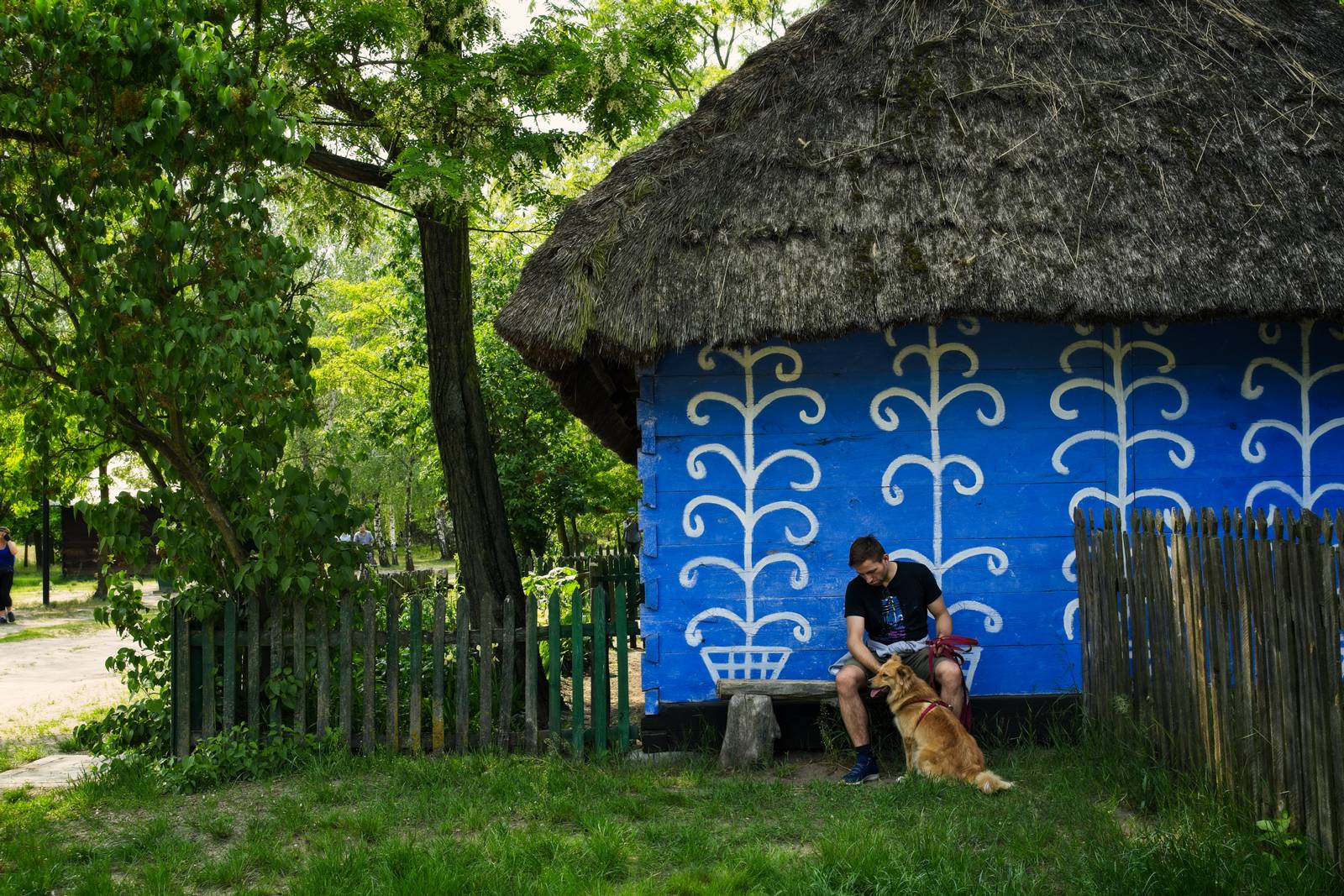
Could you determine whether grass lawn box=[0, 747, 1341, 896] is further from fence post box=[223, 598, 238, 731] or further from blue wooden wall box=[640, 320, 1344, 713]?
blue wooden wall box=[640, 320, 1344, 713]

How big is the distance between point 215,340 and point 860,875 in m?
4.44

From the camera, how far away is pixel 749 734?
633 centimetres

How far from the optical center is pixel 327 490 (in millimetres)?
6633

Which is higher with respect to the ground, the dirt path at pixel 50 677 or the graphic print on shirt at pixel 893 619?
the graphic print on shirt at pixel 893 619

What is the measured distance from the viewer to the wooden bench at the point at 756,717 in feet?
20.7

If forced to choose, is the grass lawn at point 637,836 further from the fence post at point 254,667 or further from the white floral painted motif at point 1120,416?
the white floral painted motif at point 1120,416

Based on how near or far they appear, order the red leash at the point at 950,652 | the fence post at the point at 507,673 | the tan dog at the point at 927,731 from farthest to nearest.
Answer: the fence post at the point at 507,673, the red leash at the point at 950,652, the tan dog at the point at 927,731

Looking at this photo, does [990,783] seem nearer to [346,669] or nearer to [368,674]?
[368,674]

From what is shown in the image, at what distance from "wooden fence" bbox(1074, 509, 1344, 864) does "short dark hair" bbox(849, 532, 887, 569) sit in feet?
4.02

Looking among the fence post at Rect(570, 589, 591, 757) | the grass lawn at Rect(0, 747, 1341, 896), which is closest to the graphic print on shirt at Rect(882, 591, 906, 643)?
the grass lawn at Rect(0, 747, 1341, 896)

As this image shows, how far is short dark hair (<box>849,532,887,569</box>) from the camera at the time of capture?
6125 mm

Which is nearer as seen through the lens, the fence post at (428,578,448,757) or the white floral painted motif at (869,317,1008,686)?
the fence post at (428,578,448,757)

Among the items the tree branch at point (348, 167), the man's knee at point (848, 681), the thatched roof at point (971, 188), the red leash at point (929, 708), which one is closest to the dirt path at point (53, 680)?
the tree branch at point (348, 167)

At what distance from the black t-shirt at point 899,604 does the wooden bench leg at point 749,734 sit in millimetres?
763
